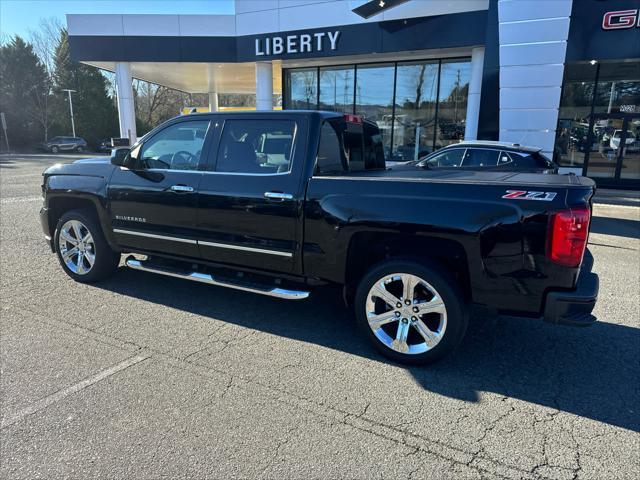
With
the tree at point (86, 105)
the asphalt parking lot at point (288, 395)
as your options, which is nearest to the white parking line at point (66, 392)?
the asphalt parking lot at point (288, 395)

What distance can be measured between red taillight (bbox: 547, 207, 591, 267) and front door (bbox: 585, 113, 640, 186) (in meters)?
14.7

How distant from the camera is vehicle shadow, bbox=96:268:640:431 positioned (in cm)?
312

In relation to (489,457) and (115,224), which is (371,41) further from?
(489,457)

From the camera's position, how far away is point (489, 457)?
250 cm

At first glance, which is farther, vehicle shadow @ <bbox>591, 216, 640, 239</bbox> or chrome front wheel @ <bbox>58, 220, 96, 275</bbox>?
vehicle shadow @ <bbox>591, 216, 640, 239</bbox>

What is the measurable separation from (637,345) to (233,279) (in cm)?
364

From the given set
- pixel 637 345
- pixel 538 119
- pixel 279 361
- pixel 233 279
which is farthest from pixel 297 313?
pixel 538 119

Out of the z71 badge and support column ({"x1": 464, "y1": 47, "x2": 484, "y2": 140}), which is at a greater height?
support column ({"x1": 464, "y1": 47, "x2": 484, "y2": 140})

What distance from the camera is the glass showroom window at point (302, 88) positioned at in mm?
17578

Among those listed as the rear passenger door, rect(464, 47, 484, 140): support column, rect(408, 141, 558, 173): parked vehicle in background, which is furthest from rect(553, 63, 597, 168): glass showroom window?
the rear passenger door

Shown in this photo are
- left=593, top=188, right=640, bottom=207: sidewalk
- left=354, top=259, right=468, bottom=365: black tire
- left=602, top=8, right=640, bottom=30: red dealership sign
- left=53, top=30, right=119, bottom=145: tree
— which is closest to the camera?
left=354, top=259, right=468, bottom=365: black tire

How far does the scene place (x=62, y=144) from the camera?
141 feet

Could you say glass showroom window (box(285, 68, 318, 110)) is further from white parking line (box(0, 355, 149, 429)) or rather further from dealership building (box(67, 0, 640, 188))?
white parking line (box(0, 355, 149, 429))

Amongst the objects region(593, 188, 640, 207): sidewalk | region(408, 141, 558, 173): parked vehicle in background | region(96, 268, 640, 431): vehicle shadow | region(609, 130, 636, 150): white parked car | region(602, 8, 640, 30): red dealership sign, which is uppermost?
region(602, 8, 640, 30): red dealership sign
